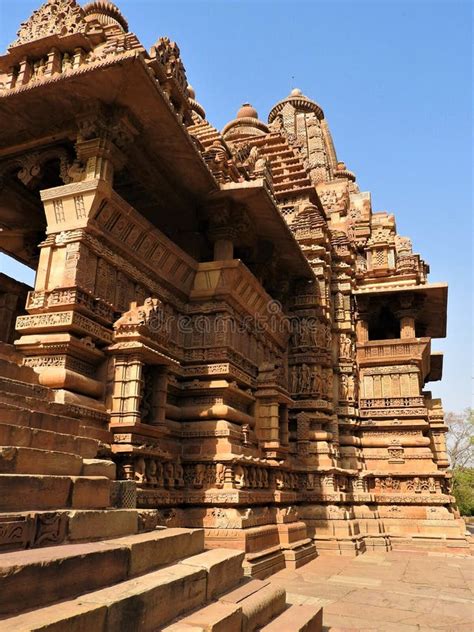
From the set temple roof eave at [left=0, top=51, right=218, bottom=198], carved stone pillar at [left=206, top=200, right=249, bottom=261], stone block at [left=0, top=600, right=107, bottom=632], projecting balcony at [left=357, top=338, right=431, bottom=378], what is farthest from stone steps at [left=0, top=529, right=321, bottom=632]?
projecting balcony at [left=357, top=338, right=431, bottom=378]

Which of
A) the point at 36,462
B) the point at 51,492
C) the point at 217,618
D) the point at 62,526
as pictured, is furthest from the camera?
the point at 36,462

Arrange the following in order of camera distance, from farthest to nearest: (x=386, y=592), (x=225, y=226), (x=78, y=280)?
(x=225, y=226)
(x=386, y=592)
(x=78, y=280)

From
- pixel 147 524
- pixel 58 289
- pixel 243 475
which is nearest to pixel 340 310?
pixel 243 475

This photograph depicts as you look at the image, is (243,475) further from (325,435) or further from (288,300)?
(288,300)

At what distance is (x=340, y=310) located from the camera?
16.2 metres

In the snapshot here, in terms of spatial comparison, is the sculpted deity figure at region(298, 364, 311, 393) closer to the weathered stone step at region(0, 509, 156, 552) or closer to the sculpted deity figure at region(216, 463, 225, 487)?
the sculpted deity figure at region(216, 463, 225, 487)

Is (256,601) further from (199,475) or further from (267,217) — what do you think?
(267,217)

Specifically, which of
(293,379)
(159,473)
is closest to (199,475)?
(159,473)

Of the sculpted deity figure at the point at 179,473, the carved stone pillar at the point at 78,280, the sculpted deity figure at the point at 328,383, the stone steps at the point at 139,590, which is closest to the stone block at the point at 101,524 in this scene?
the stone steps at the point at 139,590

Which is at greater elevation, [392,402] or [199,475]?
[392,402]

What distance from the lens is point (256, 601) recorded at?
4.47 meters

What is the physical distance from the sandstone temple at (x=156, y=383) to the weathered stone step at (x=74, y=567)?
13mm

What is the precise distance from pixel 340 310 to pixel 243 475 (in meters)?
8.61

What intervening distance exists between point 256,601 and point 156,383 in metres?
3.86
